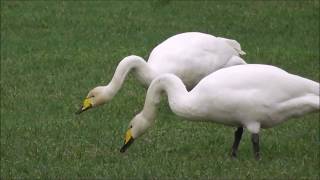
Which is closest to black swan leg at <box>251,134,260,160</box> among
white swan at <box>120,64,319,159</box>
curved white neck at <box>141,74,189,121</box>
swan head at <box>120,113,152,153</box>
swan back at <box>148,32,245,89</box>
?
white swan at <box>120,64,319,159</box>

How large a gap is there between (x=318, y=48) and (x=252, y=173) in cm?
780

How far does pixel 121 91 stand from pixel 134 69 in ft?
9.40

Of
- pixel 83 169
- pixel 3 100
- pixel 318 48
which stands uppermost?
pixel 83 169

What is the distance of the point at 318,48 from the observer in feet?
53.3

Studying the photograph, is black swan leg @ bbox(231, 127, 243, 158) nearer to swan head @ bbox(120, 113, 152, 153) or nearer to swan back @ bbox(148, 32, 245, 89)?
swan head @ bbox(120, 113, 152, 153)

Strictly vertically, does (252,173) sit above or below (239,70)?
below

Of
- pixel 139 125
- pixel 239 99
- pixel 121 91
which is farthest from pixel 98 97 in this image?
pixel 121 91

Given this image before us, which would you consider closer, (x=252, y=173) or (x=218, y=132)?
(x=252, y=173)

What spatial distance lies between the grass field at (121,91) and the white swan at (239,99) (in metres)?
0.50

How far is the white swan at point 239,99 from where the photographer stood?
8.80 metres

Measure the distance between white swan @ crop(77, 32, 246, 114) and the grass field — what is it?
2.26 feet

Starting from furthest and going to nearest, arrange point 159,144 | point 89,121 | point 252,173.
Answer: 1. point 89,121
2. point 159,144
3. point 252,173

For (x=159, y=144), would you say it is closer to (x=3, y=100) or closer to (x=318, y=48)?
(x=3, y=100)

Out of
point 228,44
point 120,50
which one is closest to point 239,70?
Result: point 228,44
